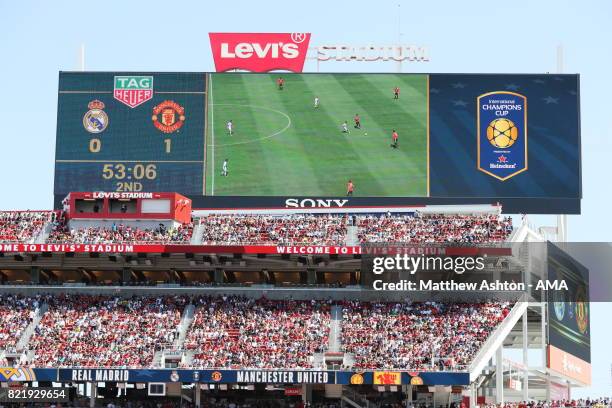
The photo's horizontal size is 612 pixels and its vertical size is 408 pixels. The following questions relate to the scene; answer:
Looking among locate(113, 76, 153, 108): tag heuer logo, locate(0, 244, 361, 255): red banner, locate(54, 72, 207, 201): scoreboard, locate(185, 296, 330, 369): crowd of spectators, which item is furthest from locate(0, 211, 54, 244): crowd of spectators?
locate(185, 296, 330, 369): crowd of spectators

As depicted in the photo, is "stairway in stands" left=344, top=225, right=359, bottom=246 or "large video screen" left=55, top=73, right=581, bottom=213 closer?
"stairway in stands" left=344, top=225, right=359, bottom=246

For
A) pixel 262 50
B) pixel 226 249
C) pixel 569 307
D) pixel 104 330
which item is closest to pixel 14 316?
pixel 104 330

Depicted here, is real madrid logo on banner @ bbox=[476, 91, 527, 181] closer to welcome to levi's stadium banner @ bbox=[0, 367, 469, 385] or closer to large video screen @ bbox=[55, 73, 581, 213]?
large video screen @ bbox=[55, 73, 581, 213]

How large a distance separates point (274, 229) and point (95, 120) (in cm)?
998

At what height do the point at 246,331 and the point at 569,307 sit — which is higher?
the point at 569,307

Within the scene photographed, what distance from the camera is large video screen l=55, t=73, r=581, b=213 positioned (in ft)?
211

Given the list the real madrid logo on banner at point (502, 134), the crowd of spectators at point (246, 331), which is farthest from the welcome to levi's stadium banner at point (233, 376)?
the real madrid logo on banner at point (502, 134)

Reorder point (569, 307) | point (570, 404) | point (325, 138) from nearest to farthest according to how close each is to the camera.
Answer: point (570, 404)
point (569, 307)
point (325, 138)

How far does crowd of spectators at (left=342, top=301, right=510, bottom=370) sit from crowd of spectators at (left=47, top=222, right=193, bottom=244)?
8.42m

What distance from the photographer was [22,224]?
65.2 m

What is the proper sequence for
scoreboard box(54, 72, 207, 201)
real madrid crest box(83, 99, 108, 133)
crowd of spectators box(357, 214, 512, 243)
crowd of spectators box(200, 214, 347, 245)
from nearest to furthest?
crowd of spectators box(357, 214, 512, 243) < crowd of spectators box(200, 214, 347, 245) < scoreboard box(54, 72, 207, 201) < real madrid crest box(83, 99, 108, 133)

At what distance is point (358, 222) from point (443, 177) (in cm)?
440

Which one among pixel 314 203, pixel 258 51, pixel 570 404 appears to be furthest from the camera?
pixel 258 51

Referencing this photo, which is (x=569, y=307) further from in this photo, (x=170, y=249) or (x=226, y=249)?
(x=170, y=249)
